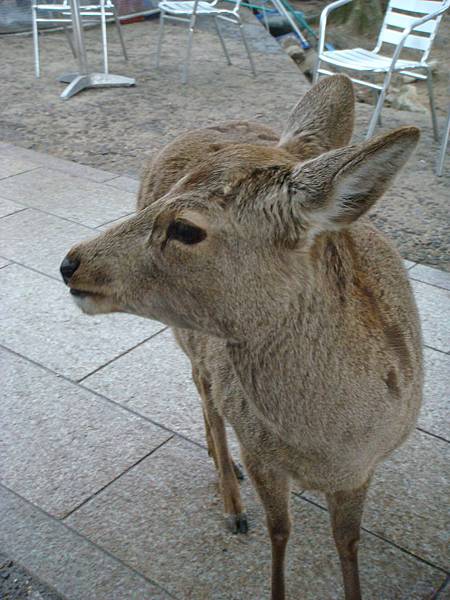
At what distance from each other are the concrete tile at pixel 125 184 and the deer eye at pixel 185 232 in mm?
4125

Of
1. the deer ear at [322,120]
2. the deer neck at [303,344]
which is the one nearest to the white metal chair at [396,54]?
the deer ear at [322,120]

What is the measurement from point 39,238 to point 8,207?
669 mm

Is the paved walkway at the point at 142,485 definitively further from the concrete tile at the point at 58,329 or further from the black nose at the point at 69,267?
the black nose at the point at 69,267

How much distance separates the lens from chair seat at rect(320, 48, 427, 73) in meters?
7.28

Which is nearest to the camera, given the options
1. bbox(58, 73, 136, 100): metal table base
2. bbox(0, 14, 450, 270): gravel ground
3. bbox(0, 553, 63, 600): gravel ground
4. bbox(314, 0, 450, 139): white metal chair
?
bbox(0, 553, 63, 600): gravel ground

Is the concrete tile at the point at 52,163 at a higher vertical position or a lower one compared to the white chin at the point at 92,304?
lower

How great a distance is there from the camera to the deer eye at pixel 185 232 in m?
1.92

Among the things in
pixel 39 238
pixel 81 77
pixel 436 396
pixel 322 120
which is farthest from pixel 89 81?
pixel 322 120

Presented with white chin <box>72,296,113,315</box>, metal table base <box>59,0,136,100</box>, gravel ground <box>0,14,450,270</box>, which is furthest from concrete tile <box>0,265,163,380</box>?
metal table base <box>59,0,136,100</box>

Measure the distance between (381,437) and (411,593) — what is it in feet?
2.68

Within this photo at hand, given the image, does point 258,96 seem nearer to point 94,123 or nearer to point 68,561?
point 94,123

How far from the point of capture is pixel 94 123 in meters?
7.90

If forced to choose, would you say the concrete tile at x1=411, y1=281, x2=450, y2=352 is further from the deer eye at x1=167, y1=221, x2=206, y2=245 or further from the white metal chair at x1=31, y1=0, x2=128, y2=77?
the white metal chair at x1=31, y1=0, x2=128, y2=77

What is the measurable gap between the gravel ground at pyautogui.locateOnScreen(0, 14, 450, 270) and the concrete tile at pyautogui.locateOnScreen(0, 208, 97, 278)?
4.36 feet
